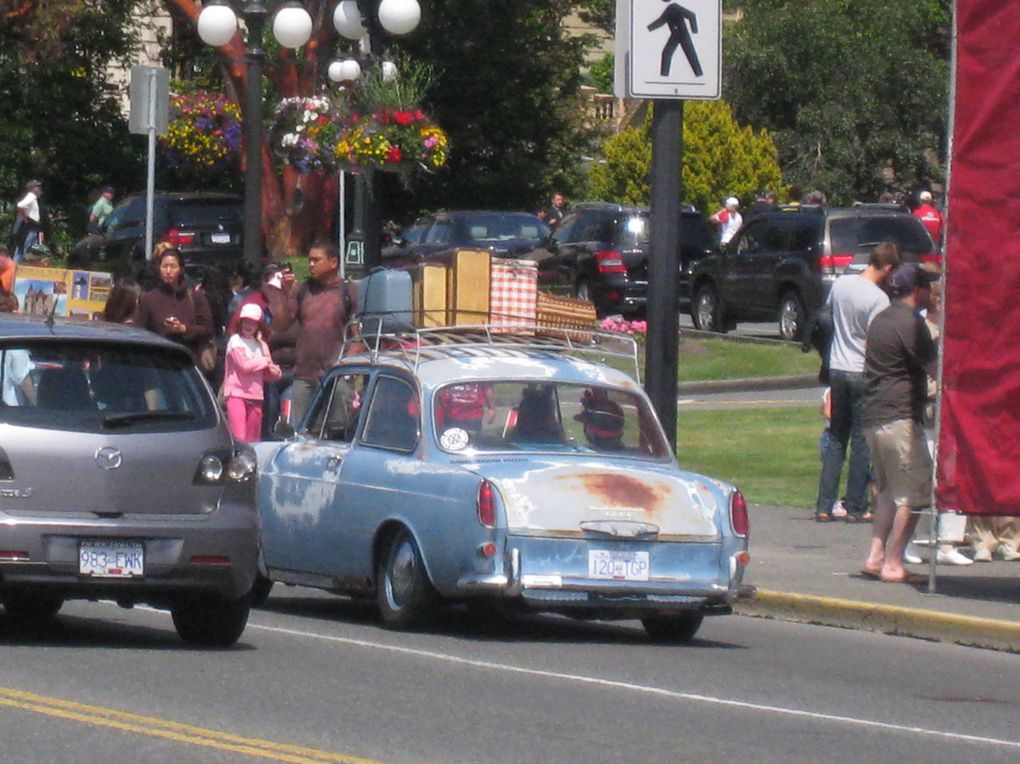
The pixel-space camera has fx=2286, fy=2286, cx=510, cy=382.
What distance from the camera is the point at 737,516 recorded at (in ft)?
39.3

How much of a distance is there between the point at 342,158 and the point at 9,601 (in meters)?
13.9

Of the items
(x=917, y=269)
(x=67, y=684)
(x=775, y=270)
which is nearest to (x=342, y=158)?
(x=775, y=270)

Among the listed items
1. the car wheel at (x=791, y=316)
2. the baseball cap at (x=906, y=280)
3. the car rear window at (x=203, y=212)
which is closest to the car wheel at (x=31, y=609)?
the baseball cap at (x=906, y=280)

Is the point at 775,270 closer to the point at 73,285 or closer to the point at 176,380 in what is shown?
the point at 73,285

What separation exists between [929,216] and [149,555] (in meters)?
26.6

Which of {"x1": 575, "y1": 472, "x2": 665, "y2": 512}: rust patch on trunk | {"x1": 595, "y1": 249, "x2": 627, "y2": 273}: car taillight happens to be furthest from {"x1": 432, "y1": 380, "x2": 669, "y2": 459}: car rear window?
{"x1": 595, "y1": 249, "x2": 627, "y2": 273}: car taillight

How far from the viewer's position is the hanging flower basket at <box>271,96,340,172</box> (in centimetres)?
2530

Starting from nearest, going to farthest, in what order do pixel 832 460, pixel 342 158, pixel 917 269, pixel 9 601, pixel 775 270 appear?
pixel 9 601
pixel 917 269
pixel 832 460
pixel 342 158
pixel 775 270

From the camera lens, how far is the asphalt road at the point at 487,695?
27.7ft

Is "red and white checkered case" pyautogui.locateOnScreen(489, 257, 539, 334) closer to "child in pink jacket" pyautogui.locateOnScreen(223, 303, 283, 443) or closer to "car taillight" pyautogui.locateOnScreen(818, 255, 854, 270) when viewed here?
"child in pink jacket" pyautogui.locateOnScreen(223, 303, 283, 443)

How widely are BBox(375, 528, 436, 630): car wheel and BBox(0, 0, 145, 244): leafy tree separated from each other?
3467 centimetres

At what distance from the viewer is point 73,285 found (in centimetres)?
2294

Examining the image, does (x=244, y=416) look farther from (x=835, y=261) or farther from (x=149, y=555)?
(x=835, y=261)

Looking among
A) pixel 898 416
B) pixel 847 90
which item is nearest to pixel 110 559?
pixel 898 416
